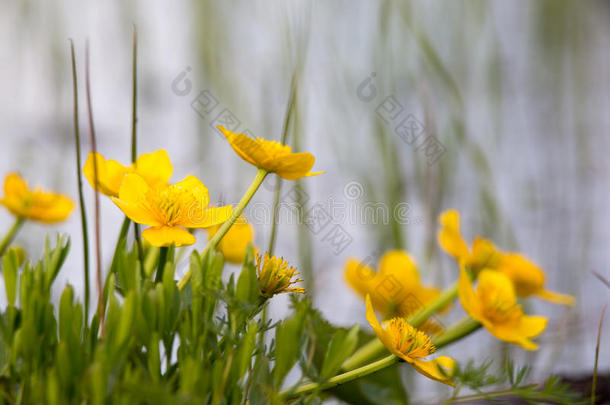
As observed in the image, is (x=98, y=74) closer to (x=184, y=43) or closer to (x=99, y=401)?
(x=184, y=43)

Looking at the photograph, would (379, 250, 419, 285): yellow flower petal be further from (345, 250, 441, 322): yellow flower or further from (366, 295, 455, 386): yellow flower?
(366, 295, 455, 386): yellow flower

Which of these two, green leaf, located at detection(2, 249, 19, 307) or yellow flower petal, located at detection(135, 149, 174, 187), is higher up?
yellow flower petal, located at detection(135, 149, 174, 187)

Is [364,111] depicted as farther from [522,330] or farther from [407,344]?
[407,344]

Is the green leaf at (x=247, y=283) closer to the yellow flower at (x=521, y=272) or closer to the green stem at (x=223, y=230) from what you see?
the green stem at (x=223, y=230)

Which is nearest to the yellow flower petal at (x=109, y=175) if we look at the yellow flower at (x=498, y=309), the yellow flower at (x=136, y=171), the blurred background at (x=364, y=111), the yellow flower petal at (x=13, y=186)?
the yellow flower at (x=136, y=171)

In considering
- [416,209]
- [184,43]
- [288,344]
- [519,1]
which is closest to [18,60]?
[184,43]

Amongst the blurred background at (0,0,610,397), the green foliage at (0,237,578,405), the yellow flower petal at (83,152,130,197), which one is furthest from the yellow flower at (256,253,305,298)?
the blurred background at (0,0,610,397)
